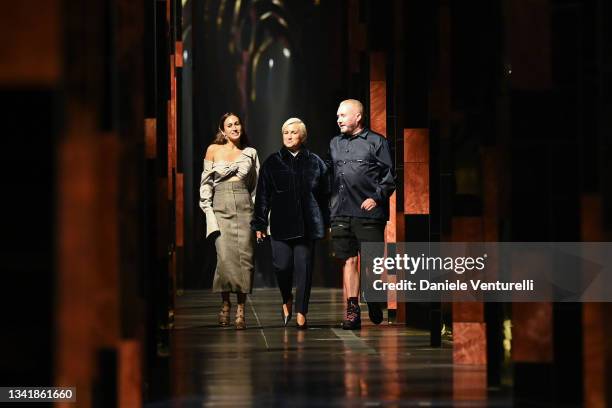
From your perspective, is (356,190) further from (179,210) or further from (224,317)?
(179,210)

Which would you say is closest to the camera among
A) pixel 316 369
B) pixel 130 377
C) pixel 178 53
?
pixel 130 377

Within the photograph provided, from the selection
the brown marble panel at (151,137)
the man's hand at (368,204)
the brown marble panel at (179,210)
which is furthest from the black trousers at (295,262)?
the brown marble panel at (179,210)

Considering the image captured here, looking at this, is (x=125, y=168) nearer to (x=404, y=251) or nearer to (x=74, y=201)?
(x=74, y=201)

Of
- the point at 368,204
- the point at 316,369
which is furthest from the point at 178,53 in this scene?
the point at 316,369

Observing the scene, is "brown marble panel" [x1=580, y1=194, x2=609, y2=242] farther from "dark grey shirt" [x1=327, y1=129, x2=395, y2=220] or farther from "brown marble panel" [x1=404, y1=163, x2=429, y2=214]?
"brown marble panel" [x1=404, y1=163, x2=429, y2=214]

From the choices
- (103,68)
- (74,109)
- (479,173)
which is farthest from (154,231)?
(74,109)

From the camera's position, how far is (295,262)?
40.2 ft

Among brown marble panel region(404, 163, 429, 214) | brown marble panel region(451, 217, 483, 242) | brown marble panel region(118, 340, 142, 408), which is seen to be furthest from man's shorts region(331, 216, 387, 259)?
brown marble panel region(118, 340, 142, 408)

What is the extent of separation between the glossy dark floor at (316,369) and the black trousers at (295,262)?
285 mm

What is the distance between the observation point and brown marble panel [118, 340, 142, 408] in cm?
569

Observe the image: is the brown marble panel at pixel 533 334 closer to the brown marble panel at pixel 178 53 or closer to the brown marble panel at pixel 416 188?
the brown marble panel at pixel 416 188

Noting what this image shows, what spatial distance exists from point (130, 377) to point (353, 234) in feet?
20.9

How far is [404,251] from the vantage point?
12805 mm

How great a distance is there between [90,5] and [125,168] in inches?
29.4
